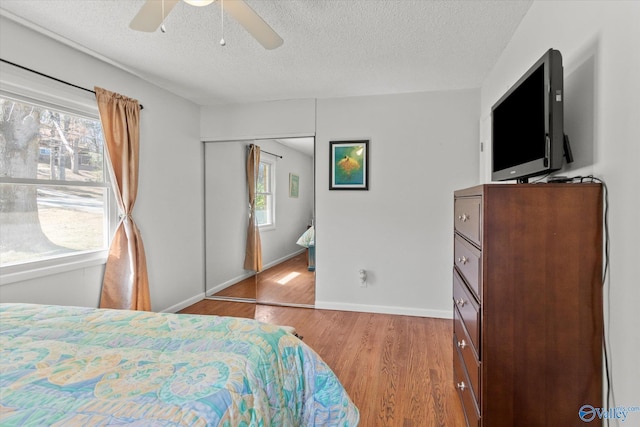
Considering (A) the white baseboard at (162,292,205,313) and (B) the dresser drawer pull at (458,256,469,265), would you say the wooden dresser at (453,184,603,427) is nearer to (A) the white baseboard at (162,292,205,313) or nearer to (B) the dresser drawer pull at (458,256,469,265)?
(B) the dresser drawer pull at (458,256,469,265)

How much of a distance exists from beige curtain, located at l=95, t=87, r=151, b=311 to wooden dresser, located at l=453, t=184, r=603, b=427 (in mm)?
2774

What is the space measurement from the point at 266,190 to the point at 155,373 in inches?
115

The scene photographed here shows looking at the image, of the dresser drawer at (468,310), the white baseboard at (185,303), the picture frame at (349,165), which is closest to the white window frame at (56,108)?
the white baseboard at (185,303)

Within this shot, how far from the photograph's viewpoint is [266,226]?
3918 mm

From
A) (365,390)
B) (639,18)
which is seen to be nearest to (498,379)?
(365,390)

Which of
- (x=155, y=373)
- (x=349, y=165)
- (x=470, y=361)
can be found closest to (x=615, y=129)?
(x=470, y=361)

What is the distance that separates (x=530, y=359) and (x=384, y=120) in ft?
9.19

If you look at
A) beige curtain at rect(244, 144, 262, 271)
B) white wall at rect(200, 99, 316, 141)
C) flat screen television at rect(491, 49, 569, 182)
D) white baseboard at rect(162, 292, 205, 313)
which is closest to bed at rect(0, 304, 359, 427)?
flat screen television at rect(491, 49, 569, 182)

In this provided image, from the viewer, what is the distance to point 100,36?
7.45ft

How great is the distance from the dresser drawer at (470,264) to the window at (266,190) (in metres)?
2.45

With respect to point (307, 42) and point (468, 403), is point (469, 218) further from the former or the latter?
point (307, 42)

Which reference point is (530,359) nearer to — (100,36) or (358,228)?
(358,228)

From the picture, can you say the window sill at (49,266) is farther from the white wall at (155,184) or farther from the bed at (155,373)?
the bed at (155,373)

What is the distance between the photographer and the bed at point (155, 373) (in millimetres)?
865
